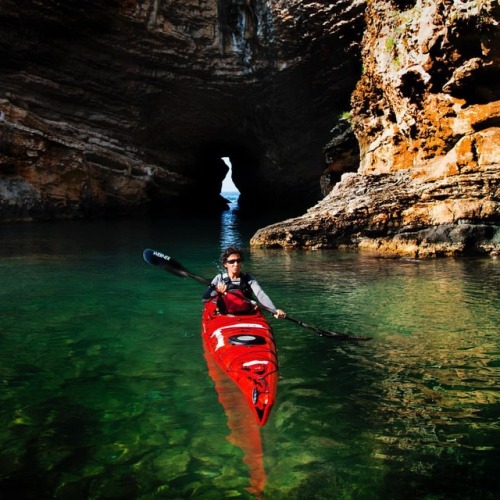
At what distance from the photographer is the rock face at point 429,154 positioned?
1300 cm

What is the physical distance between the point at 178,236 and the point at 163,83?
11511 millimetres

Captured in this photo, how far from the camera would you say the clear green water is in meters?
3.26

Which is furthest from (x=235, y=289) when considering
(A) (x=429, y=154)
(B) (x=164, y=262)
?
(A) (x=429, y=154)

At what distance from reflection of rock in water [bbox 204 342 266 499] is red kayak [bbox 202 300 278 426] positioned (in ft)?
0.49

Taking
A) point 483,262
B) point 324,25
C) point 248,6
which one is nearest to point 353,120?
point 324,25

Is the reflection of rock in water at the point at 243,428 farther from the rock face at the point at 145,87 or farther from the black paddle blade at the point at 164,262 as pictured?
the rock face at the point at 145,87

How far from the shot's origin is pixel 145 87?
27109mm

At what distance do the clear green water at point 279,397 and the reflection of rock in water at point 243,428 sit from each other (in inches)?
2.3

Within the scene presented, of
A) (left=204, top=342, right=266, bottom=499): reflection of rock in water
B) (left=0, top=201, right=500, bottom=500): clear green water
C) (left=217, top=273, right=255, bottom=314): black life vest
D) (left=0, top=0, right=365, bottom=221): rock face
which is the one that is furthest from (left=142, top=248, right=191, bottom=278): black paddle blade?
(left=0, top=0, right=365, bottom=221): rock face

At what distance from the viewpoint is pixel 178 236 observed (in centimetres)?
2016

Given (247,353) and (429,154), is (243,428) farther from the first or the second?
(429,154)

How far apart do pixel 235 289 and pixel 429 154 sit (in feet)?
37.5

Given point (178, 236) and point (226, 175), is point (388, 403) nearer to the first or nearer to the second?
point (178, 236)

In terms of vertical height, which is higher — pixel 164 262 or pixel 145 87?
pixel 145 87
